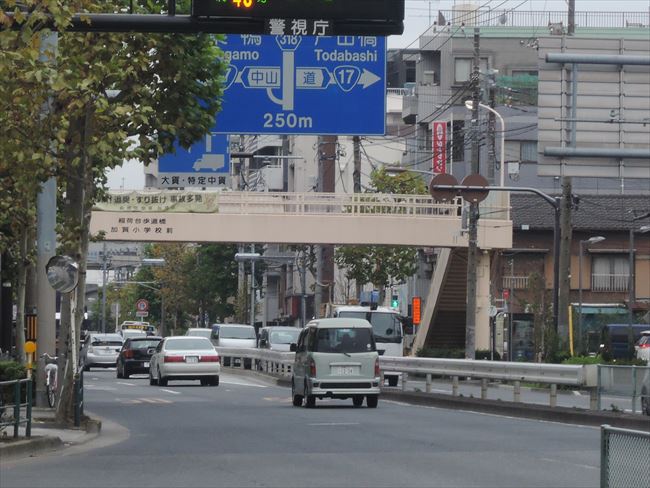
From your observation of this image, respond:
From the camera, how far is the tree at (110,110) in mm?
22594

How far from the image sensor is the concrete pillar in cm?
5475

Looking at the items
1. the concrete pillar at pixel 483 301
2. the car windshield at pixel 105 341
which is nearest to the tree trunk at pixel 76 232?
the concrete pillar at pixel 483 301

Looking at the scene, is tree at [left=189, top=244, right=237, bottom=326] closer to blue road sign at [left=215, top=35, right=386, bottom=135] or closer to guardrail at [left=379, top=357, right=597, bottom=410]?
guardrail at [left=379, top=357, right=597, bottom=410]

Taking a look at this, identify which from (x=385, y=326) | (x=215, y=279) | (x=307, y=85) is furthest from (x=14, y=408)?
(x=215, y=279)

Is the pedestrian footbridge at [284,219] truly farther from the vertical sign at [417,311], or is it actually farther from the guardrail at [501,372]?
the vertical sign at [417,311]

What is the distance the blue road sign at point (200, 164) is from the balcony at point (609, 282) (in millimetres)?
43574

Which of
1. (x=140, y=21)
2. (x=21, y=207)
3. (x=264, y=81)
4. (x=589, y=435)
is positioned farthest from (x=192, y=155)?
(x=140, y=21)

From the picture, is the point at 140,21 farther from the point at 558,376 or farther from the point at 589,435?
the point at 558,376

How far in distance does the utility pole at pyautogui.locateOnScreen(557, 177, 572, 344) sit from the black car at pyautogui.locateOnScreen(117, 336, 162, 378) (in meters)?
14.3

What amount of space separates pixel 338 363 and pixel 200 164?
243 inches

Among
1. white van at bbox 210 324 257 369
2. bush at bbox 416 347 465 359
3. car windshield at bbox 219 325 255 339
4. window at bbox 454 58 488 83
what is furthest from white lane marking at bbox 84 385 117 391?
window at bbox 454 58 488 83

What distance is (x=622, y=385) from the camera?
2617 cm

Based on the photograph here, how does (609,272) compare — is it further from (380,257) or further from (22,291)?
(22,291)

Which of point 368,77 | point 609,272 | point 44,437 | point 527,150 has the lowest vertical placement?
point 44,437
